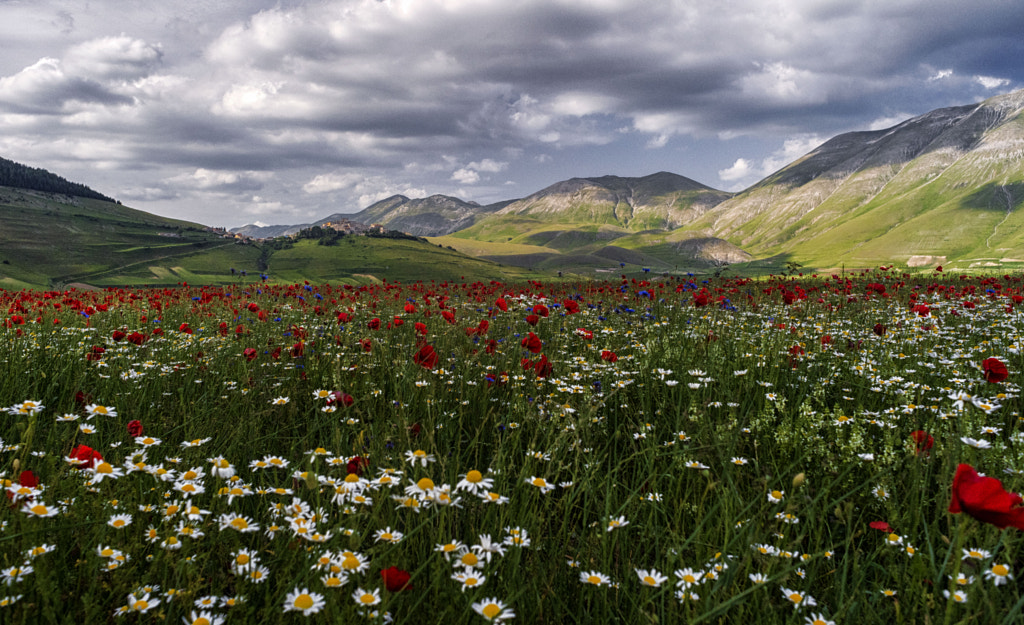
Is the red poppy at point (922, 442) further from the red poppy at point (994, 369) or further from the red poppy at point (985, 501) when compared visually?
the red poppy at point (985, 501)

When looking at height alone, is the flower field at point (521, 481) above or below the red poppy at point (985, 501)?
below

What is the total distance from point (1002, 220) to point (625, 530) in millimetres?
256904

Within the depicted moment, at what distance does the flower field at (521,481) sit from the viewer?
198cm

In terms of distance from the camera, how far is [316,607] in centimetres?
169

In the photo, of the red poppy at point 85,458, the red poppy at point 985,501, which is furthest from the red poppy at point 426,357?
the red poppy at point 985,501

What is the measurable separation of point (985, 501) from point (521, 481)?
67.8 inches

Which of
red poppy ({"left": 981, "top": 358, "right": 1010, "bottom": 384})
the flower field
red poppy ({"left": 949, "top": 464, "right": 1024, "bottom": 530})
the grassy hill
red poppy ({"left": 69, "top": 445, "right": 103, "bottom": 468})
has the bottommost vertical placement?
the flower field

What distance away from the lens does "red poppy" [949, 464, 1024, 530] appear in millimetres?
1337

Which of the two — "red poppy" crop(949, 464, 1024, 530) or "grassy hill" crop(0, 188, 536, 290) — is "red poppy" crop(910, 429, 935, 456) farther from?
"grassy hill" crop(0, 188, 536, 290)

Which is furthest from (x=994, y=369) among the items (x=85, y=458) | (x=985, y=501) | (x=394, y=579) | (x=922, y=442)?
(x=85, y=458)

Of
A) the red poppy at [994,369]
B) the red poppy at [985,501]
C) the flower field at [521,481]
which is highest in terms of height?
the red poppy at [994,369]

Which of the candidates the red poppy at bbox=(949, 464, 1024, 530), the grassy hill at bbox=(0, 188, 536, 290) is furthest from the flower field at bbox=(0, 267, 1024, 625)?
the grassy hill at bbox=(0, 188, 536, 290)

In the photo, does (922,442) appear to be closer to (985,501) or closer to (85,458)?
(985,501)

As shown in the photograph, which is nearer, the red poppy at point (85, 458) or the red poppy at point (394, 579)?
the red poppy at point (394, 579)
